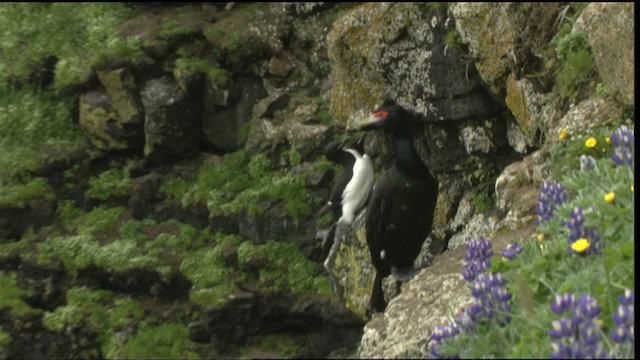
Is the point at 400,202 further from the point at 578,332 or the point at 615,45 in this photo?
the point at 578,332

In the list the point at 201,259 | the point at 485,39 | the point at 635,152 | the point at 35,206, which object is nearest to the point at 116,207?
the point at 35,206

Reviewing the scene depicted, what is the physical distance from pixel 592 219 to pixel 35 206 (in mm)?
10150

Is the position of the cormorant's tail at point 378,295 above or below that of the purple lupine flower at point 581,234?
below

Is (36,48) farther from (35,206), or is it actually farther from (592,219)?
(592,219)

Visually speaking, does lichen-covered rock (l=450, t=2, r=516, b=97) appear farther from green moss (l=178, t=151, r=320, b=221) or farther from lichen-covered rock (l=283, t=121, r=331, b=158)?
green moss (l=178, t=151, r=320, b=221)

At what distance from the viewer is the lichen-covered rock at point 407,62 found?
808 centimetres

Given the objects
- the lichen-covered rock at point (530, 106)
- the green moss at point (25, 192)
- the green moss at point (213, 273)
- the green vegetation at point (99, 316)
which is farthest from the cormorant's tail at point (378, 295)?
the green moss at point (25, 192)

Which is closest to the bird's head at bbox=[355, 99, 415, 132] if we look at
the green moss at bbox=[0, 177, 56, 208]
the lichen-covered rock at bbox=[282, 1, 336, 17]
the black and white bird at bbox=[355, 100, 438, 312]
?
the black and white bird at bbox=[355, 100, 438, 312]

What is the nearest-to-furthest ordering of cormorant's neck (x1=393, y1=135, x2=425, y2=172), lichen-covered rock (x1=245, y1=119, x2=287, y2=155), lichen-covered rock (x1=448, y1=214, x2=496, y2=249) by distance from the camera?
cormorant's neck (x1=393, y1=135, x2=425, y2=172), lichen-covered rock (x1=448, y1=214, x2=496, y2=249), lichen-covered rock (x1=245, y1=119, x2=287, y2=155)

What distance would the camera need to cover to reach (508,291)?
3.06 metres

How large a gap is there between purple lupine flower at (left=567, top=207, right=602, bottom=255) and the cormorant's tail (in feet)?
10.6

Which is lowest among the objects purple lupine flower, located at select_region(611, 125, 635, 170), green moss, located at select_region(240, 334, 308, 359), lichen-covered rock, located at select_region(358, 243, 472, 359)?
green moss, located at select_region(240, 334, 308, 359)

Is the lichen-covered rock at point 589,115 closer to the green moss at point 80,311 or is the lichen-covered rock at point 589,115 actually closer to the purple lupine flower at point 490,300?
the purple lupine flower at point 490,300

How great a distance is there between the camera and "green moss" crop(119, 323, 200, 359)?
10.4 metres
